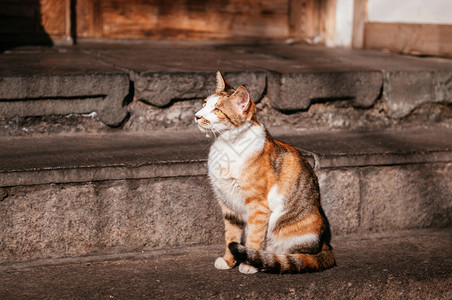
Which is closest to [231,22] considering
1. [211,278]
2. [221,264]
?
[221,264]

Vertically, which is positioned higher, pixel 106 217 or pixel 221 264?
pixel 106 217

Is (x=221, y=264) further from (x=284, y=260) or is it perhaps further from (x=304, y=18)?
(x=304, y=18)

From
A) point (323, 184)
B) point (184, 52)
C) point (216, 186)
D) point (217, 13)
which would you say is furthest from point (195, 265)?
point (217, 13)

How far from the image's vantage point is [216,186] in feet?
9.29

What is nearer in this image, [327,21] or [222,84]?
[222,84]

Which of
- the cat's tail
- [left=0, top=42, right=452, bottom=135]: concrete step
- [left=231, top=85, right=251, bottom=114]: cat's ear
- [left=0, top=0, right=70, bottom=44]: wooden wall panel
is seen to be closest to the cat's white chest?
[left=231, top=85, right=251, bottom=114]: cat's ear

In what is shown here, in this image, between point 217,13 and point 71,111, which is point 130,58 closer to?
point 71,111

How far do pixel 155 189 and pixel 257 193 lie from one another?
0.57 m

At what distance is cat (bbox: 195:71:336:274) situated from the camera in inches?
105

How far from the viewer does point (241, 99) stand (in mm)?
2656

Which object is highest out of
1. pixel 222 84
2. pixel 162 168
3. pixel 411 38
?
pixel 411 38

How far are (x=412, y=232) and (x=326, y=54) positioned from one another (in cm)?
194

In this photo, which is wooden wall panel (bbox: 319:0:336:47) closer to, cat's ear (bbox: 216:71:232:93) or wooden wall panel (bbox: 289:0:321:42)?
wooden wall panel (bbox: 289:0:321:42)

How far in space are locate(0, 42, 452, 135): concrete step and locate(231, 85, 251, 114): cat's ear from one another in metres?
1.03
